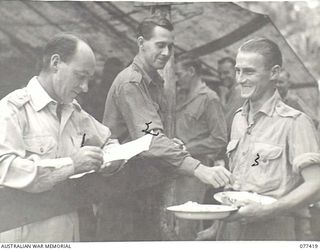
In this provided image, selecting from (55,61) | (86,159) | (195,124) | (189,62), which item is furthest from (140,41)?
(86,159)

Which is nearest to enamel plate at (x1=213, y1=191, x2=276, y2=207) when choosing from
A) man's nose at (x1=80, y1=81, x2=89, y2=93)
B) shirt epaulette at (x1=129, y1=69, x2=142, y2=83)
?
shirt epaulette at (x1=129, y1=69, x2=142, y2=83)

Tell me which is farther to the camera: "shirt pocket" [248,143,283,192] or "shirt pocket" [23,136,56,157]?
"shirt pocket" [248,143,283,192]

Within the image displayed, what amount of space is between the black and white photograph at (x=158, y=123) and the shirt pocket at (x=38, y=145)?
1cm

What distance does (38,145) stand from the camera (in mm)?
4605

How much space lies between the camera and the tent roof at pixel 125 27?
4727mm

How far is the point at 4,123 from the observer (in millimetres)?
4566

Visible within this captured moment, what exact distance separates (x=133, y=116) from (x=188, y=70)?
0.58m

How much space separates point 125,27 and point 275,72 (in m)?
1.26

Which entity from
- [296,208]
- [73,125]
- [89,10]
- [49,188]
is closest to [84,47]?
[89,10]

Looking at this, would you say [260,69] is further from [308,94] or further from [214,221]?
[214,221]

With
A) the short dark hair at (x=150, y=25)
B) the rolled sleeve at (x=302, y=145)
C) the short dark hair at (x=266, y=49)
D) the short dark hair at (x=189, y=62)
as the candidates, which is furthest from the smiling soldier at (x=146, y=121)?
the short dark hair at (x=266, y=49)

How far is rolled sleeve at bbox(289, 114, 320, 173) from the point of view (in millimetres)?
4715

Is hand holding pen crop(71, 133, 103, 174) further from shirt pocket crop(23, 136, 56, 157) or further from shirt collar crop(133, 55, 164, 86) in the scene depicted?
shirt collar crop(133, 55, 164, 86)

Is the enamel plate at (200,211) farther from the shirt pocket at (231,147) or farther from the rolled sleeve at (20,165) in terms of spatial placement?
the rolled sleeve at (20,165)
